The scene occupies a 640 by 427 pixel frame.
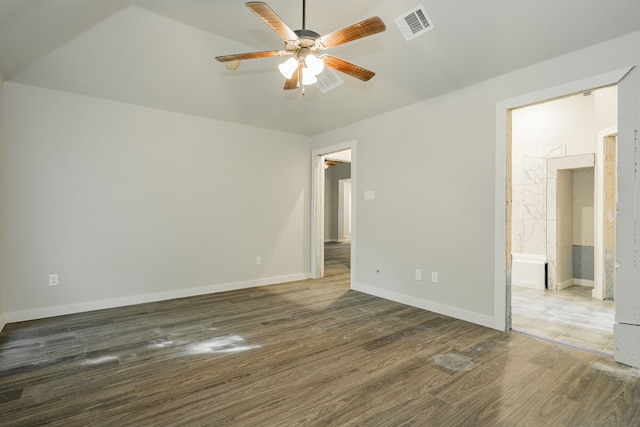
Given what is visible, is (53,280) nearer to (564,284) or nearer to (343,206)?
(564,284)

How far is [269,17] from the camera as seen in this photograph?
1957 millimetres

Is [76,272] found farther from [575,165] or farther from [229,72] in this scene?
[575,165]

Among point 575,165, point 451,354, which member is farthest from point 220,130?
point 575,165

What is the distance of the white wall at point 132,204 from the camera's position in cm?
354

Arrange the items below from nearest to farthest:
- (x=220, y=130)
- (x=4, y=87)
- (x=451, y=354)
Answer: (x=451, y=354) → (x=4, y=87) → (x=220, y=130)

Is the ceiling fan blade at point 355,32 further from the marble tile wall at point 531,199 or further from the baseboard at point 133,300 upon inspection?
the marble tile wall at point 531,199

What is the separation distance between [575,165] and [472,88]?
107 inches

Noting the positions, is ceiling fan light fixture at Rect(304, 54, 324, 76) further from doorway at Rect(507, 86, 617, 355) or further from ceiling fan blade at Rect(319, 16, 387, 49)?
doorway at Rect(507, 86, 617, 355)

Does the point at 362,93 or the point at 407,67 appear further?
the point at 362,93

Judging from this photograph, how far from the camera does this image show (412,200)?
13.7 ft

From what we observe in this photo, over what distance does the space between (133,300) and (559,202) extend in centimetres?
661

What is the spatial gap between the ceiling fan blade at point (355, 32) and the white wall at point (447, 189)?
1972 millimetres

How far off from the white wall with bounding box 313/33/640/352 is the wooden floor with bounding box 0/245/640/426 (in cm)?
54

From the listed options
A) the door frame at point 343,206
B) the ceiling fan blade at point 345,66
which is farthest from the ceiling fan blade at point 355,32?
the door frame at point 343,206
